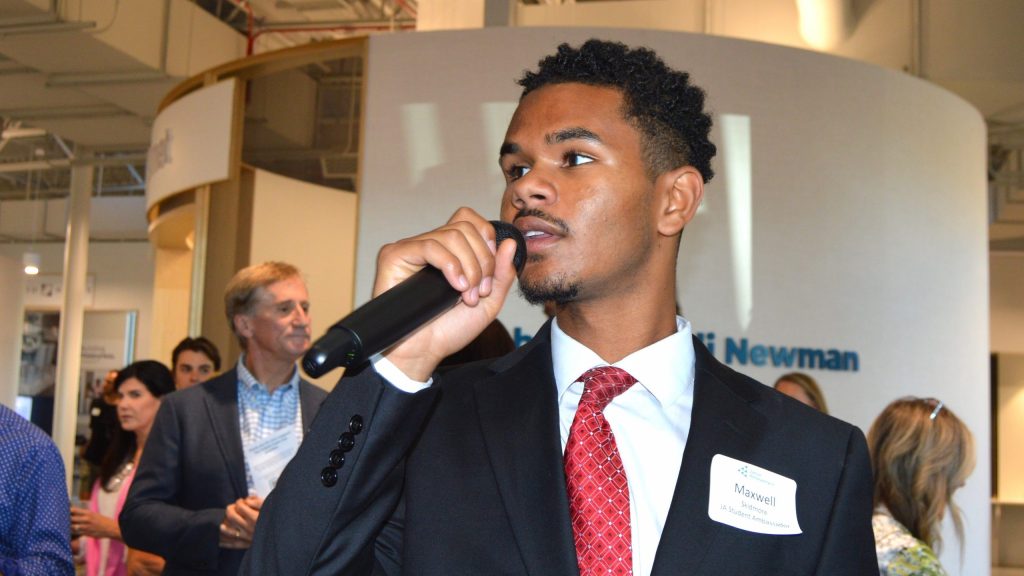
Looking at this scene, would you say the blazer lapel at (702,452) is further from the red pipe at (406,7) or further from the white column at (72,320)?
the white column at (72,320)

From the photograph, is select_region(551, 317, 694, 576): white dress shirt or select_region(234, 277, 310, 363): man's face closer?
select_region(551, 317, 694, 576): white dress shirt

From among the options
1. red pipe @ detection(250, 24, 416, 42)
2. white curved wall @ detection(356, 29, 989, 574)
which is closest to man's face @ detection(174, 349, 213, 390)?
white curved wall @ detection(356, 29, 989, 574)

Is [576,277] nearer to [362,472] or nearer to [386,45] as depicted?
[362,472]

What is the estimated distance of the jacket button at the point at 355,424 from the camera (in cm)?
114

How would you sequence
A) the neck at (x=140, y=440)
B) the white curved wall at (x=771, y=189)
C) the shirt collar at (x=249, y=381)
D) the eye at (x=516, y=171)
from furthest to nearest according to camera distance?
the white curved wall at (x=771, y=189), the neck at (x=140, y=440), the shirt collar at (x=249, y=381), the eye at (x=516, y=171)

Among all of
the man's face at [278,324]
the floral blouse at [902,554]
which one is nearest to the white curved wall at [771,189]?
the man's face at [278,324]

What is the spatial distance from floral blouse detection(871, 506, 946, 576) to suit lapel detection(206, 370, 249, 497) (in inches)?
68.5

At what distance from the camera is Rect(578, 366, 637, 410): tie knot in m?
1.37

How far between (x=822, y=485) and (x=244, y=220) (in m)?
5.49

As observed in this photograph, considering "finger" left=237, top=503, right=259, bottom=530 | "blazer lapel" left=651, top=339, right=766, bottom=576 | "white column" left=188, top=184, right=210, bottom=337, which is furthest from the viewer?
"white column" left=188, top=184, right=210, bottom=337

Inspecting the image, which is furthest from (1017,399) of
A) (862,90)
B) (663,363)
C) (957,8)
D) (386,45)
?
(663,363)

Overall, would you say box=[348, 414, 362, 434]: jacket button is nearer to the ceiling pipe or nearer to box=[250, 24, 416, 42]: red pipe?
the ceiling pipe

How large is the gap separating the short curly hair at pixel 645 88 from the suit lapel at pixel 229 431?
169 cm

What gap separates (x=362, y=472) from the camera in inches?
44.9
